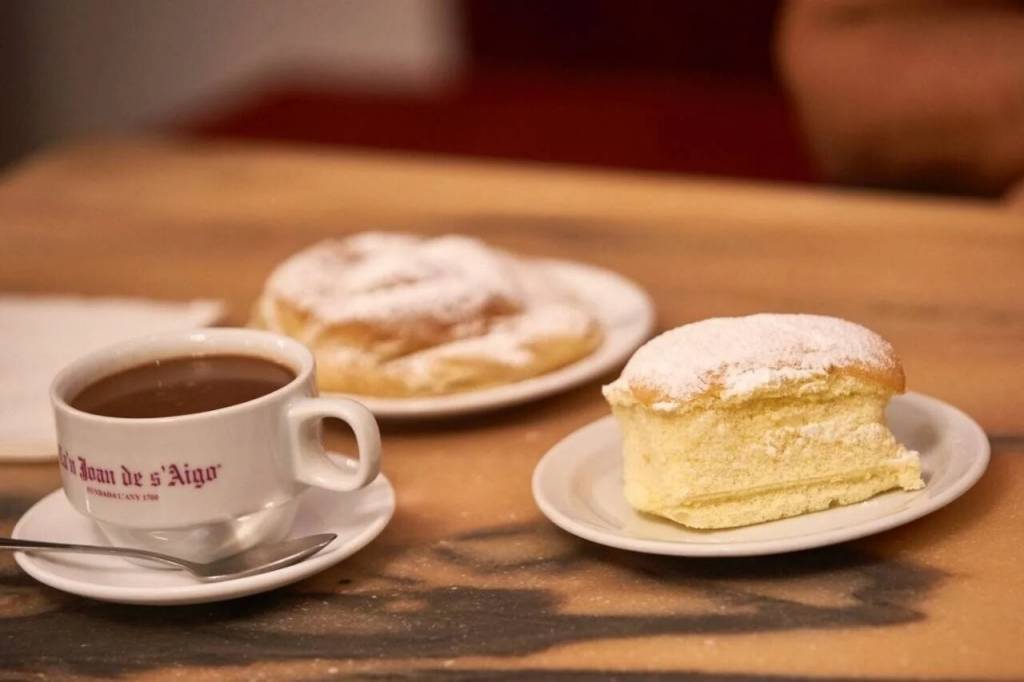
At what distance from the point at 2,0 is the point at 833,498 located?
372cm

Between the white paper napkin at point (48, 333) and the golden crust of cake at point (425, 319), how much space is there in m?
0.12

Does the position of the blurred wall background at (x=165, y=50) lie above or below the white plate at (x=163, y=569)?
below

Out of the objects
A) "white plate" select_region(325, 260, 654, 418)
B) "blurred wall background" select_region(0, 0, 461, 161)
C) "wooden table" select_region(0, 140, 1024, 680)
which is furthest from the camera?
"blurred wall background" select_region(0, 0, 461, 161)

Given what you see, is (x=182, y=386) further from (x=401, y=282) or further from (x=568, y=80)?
(x=568, y=80)

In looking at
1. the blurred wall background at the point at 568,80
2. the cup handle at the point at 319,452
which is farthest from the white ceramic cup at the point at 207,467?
the blurred wall background at the point at 568,80

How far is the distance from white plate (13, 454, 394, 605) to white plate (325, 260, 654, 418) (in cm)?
11

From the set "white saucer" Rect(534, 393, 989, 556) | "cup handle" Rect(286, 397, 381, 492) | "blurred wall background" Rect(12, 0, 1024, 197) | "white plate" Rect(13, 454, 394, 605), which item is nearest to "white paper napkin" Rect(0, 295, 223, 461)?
"white plate" Rect(13, 454, 394, 605)

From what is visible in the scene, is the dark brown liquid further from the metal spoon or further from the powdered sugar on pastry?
the powdered sugar on pastry

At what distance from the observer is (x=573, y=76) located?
2973 mm

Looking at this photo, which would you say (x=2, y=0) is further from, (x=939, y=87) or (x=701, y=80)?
(x=939, y=87)

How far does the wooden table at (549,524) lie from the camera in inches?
26.9

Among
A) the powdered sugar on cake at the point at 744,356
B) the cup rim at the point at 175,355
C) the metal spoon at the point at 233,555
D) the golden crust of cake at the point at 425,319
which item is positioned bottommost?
the metal spoon at the point at 233,555

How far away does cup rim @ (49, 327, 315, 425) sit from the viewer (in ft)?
2.42

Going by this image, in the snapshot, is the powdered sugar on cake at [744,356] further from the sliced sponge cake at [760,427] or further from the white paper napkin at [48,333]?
the white paper napkin at [48,333]
